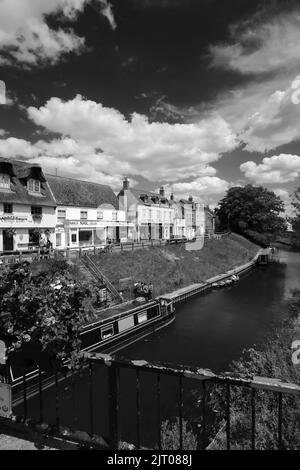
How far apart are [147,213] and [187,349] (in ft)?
120

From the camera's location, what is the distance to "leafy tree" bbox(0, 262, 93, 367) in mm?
3676

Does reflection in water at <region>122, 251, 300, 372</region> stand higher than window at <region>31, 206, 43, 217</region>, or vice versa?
window at <region>31, 206, 43, 217</region>

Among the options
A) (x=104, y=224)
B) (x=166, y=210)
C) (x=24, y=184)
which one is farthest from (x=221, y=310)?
(x=166, y=210)

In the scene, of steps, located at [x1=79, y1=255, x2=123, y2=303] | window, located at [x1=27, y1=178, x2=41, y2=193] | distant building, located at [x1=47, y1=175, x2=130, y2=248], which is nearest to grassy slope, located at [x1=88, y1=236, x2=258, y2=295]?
steps, located at [x1=79, y1=255, x2=123, y2=303]

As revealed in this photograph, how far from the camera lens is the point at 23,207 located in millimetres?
28422

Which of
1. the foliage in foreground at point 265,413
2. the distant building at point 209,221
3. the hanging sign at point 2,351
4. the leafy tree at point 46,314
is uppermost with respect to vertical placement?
the distant building at point 209,221

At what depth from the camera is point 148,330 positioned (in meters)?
22.2

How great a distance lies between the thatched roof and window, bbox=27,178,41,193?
4.20 metres

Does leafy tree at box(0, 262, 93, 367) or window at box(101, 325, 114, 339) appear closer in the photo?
leafy tree at box(0, 262, 93, 367)

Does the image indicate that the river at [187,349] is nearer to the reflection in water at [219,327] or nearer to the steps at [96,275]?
the reflection in water at [219,327]

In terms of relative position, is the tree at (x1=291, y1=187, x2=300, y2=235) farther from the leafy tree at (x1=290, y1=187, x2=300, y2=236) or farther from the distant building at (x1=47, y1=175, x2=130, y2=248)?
the distant building at (x1=47, y1=175, x2=130, y2=248)

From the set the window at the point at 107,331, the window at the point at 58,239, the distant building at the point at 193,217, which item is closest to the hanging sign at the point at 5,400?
the window at the point at 107,331

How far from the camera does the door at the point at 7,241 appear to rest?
27.0 m
